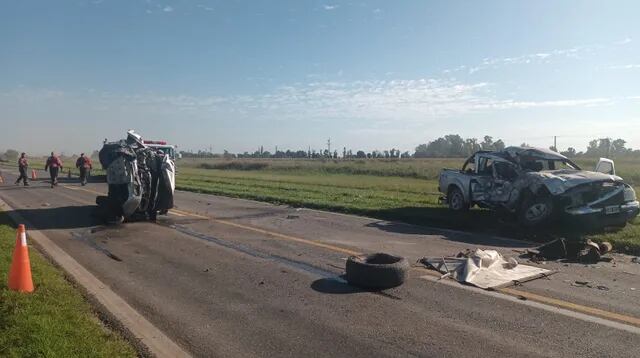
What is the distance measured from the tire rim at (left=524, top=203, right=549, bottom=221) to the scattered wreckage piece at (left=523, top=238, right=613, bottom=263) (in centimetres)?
254

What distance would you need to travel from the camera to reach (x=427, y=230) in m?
12.2

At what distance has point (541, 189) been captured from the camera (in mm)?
11945

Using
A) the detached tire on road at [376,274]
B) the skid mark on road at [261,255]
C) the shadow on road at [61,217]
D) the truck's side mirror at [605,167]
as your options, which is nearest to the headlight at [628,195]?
the truck's side mirror at [605,167]

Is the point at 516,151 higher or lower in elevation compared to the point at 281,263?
higher

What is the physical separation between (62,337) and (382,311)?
320cm

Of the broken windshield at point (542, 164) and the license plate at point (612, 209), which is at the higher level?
the broken windshield at point (542, 164)

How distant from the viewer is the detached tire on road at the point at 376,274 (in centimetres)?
673

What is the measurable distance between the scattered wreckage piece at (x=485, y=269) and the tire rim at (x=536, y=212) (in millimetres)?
3939

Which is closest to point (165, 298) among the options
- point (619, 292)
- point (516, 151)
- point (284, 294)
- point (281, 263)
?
point (284, 294)

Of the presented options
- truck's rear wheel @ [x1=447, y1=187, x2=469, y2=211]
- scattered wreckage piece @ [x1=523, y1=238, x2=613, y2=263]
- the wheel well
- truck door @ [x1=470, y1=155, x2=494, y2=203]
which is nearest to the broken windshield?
truck door @ [x1=470, y1=155, x2=494, y2=203]

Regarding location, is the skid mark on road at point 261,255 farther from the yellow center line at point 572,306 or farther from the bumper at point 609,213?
the bumper at point 609,213

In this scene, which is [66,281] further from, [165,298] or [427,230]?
[427,230]

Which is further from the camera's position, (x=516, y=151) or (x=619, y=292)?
(x=516, y=151)

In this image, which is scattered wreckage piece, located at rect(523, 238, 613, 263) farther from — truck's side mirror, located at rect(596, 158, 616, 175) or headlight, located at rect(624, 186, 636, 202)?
truck's side mirror, located at rect(596, 158, 616, 175)
